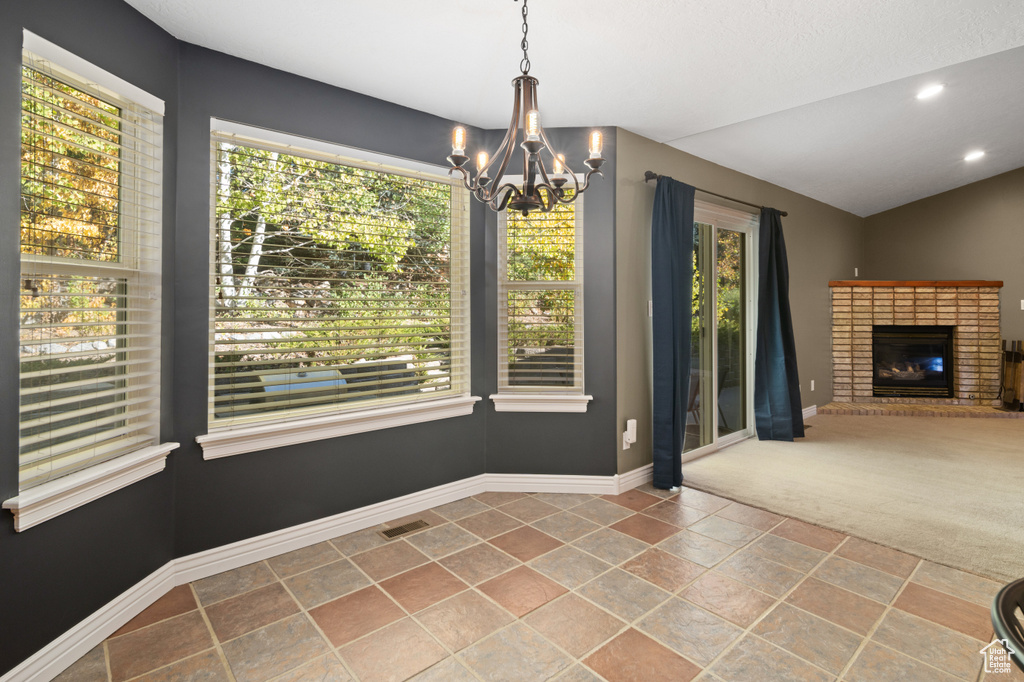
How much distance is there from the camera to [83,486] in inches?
73.5

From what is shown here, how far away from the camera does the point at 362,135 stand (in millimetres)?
2906

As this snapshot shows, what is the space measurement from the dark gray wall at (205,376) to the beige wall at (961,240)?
6.70m

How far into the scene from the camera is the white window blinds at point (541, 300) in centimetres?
344

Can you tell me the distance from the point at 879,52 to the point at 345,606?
358 cm

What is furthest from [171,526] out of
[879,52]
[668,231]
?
[879,52]

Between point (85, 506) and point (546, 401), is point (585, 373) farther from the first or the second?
point (85, 506)

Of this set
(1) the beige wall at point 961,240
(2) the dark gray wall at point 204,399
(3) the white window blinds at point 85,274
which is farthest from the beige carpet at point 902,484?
(3) the white window blinds at point 85,274

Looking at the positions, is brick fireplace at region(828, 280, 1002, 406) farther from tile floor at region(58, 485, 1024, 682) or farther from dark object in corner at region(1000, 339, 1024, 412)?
tile floor at region(58, 485, 1024, 682)

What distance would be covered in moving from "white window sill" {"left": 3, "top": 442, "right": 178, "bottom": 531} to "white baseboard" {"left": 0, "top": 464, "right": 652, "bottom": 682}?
452 millimetres

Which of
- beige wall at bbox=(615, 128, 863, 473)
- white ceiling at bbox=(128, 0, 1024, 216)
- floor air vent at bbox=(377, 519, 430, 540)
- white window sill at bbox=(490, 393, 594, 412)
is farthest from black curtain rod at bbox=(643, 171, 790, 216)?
floor air vent at bbox=(377, 519, 430, 540)

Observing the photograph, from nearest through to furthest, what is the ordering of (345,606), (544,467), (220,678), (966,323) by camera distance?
(220,678) → (345,606) → (544,467) → (966,323)

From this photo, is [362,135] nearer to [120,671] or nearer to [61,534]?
[61,534]

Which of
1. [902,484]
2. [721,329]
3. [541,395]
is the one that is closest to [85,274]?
[541,395]

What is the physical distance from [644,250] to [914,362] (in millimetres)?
5099
